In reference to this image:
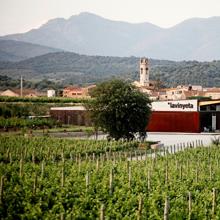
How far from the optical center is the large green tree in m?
34.2

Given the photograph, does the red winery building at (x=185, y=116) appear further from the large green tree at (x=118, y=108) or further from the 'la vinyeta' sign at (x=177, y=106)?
the large green tree at (x=118, y=108)

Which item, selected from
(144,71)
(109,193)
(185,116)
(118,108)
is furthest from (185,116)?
(144,71)

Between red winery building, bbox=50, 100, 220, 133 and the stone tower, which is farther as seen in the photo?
the stone tower

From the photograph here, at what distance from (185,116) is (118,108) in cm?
1817

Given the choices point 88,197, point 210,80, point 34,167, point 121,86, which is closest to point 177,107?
point 121,86

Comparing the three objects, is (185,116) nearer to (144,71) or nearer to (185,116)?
(185,116)

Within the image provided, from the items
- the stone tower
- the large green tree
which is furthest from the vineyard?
the stone tower

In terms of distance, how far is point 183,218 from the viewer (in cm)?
1230

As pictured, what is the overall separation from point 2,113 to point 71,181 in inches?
1419

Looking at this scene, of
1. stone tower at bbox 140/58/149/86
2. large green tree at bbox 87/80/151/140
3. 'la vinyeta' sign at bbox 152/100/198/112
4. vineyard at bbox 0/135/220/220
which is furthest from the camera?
stone tower at bbox 140/58/149/86

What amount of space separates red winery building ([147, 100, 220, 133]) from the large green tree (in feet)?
52.7

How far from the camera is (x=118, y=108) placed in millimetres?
34094

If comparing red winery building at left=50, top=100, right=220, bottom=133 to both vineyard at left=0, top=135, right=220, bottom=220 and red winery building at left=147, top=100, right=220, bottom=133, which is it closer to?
red winery building at left=147, top=100, right=220, bottom=133

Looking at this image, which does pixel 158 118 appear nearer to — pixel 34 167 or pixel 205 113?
pixel 205 113
